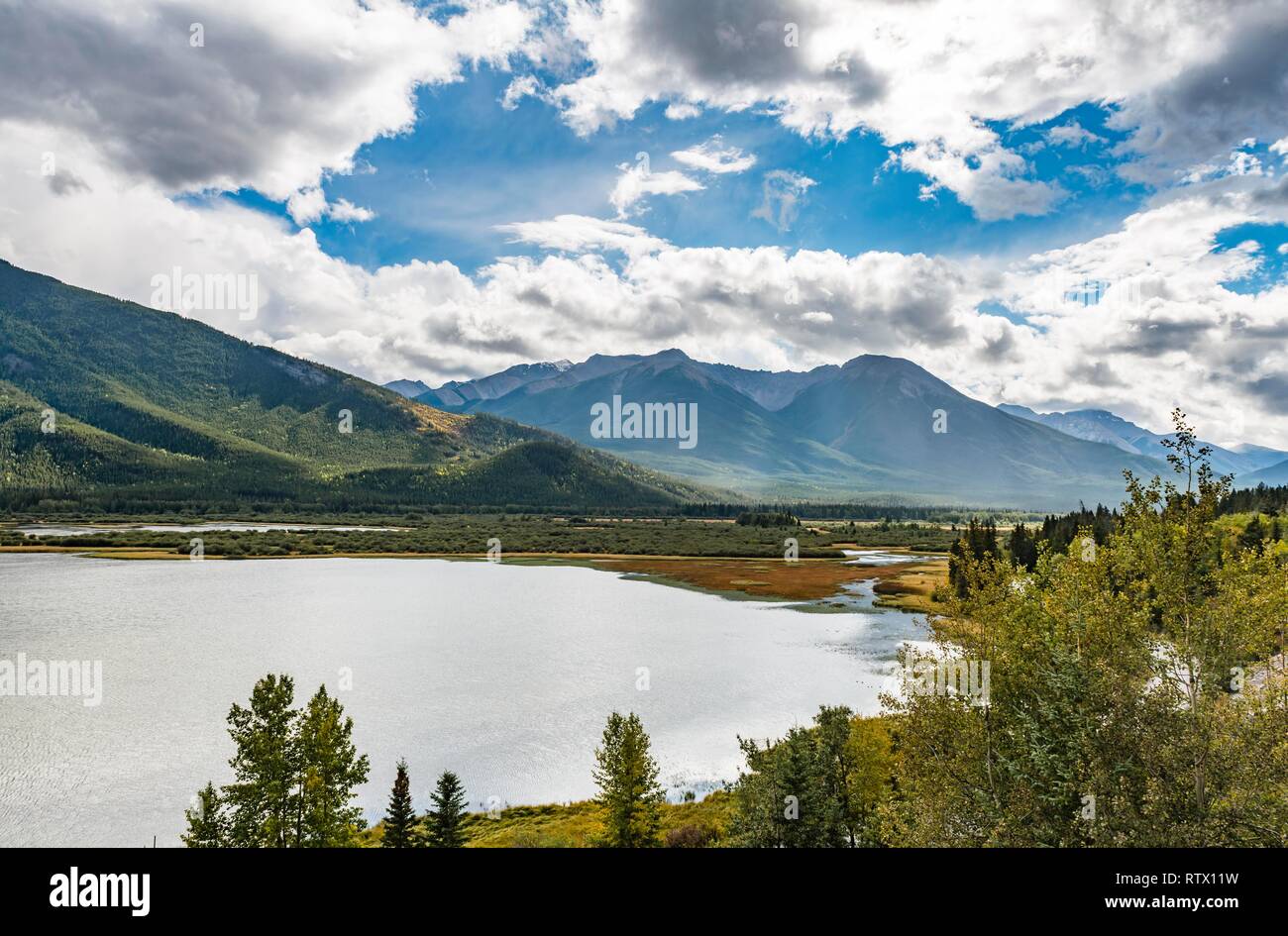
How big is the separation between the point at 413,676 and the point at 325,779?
26.9 metres

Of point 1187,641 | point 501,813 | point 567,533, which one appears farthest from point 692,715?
point 567,533

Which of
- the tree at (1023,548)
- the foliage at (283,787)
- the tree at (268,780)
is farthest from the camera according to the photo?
the tree at (1023,548)

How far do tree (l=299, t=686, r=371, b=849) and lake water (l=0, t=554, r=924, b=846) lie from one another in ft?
21.5

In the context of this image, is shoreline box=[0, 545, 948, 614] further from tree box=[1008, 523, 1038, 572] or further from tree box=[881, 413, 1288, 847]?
tree box=[881, 413, 1288, 847]

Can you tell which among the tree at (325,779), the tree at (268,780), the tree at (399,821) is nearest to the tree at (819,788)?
the tree at (399,821)

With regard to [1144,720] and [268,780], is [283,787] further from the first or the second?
[1144,720]

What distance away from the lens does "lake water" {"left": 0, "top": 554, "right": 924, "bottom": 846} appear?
3059 centimetres

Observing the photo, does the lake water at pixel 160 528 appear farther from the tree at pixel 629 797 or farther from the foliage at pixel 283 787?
the tree at pixel 629 797

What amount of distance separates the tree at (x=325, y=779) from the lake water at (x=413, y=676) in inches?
258

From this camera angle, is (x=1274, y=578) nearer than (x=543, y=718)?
Yes

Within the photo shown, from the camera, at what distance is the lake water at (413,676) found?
30.6 m
